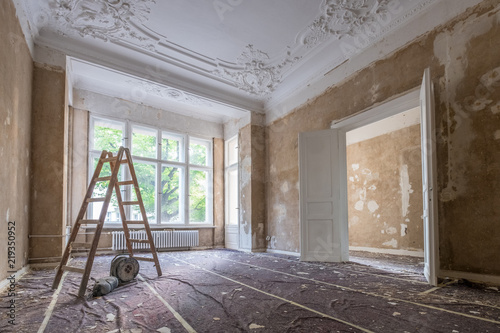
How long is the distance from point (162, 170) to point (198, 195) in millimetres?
1209

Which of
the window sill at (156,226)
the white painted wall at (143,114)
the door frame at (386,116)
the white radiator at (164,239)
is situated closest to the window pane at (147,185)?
the window sill at (156,226)

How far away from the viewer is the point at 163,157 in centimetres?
757

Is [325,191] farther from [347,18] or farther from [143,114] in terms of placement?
[143,114]

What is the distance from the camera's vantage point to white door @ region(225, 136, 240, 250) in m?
7.84

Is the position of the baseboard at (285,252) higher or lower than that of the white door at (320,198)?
lower

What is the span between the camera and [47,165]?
4.53 meters

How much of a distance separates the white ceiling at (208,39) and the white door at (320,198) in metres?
1.45

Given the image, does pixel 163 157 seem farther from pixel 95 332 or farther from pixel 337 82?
pixel 95 332

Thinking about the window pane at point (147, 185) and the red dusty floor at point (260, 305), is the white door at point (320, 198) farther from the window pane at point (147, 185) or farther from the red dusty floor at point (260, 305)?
the window pane at point (147, 185)

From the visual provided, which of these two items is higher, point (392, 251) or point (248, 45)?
point (248, 45)

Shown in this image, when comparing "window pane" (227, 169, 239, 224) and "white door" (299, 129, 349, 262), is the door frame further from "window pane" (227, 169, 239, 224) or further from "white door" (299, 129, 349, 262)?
"window pane" (227, 169, 239, 224)

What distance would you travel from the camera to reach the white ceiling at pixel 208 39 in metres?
4.18

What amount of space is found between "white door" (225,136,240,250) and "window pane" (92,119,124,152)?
9.50 feet

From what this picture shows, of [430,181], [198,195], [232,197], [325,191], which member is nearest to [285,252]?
[325,191]
